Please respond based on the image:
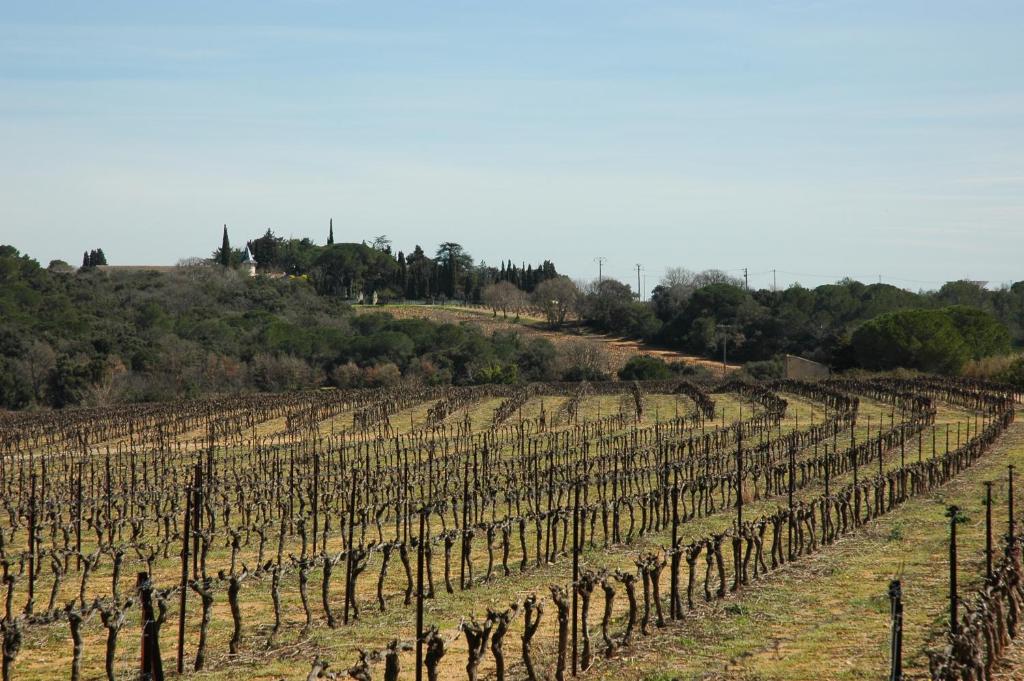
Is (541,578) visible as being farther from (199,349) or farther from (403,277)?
(403,277)

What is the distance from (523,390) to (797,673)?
166 ft

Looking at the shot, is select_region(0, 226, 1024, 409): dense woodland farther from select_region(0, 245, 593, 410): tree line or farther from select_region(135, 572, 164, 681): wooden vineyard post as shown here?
select_region(135, 572, 164, 681): wooden vineyard post

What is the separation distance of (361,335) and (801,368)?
30231 mm

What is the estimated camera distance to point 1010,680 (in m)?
11.5

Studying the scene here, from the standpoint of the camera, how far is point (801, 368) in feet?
249

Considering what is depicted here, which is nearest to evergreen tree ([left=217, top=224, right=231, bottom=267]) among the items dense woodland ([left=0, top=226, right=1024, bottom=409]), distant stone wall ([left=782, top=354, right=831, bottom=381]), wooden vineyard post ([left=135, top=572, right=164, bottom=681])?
dense woodland ([left=0, top=226, right=1024, bottom=409])

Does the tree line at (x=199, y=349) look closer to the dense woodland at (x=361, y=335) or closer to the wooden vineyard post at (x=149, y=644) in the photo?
the dense woodland at (x=361, y=335)

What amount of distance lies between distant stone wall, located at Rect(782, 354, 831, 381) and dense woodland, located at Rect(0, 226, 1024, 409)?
0.87 m

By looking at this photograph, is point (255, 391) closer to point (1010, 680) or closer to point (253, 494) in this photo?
point (253, 494)

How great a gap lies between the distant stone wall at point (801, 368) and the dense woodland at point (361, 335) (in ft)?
2.84

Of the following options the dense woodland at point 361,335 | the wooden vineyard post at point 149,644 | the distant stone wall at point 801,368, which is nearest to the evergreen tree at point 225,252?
the dense woodland at point 361,335

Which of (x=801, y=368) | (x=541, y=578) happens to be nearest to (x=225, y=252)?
(x=801, y=368)

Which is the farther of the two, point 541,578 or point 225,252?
point 225,252

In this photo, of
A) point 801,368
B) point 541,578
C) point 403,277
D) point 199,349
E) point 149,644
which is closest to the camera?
point 149,644
